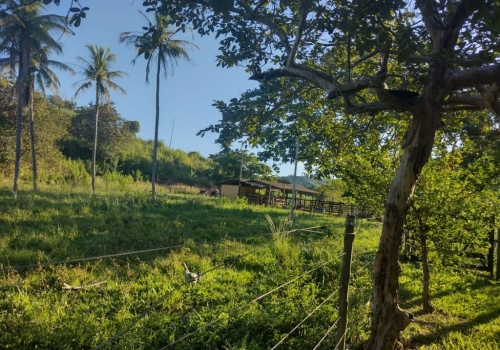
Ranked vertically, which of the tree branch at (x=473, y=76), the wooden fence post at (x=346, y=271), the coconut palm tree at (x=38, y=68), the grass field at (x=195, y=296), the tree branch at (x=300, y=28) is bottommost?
the grass field at (x=195, y=296)

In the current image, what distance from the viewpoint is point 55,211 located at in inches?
377

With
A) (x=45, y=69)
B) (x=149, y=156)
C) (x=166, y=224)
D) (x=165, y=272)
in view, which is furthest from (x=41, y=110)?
(x=165, y=272)

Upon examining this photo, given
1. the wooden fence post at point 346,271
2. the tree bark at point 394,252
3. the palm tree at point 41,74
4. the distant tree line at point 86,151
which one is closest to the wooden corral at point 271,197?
the distant tree line at point 86,151

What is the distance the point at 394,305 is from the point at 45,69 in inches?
906

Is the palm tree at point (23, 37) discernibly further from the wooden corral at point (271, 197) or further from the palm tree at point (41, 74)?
the wooden corral at point (271, 197)

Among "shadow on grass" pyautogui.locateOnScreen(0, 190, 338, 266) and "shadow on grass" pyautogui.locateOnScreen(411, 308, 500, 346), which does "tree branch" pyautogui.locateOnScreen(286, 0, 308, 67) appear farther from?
"shadow on grass" pyautogui.locateOnScreen(411, 308, 500, 346)

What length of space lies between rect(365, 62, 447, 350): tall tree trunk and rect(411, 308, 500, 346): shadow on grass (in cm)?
108

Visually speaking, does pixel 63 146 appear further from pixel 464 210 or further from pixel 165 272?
pixel 464 210

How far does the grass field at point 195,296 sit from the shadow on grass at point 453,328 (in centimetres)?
2

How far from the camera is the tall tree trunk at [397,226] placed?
287 cm

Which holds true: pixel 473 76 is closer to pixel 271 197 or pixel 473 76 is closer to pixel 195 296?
pixel 195 296

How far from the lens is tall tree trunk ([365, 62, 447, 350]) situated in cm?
287

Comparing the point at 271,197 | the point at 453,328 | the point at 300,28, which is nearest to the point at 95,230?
the point at 300,28

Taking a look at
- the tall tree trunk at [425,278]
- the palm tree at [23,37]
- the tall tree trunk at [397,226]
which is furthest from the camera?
the palm tree at [23,37]
